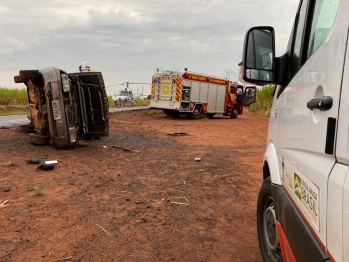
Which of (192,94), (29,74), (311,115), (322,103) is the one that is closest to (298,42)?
(311,115)

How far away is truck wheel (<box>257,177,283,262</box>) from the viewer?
2.74m

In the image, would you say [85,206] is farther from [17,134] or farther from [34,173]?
[17,134]

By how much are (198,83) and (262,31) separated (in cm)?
1882

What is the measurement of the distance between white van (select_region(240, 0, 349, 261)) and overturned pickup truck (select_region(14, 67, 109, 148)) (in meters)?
5.71

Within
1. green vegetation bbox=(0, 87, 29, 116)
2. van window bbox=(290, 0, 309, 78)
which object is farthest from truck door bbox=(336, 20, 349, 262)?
green vegetation bbox=(0, 87, 29, 116)

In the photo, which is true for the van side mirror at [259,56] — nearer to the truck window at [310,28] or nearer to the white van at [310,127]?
the white van at [310,127]

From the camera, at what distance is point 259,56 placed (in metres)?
2.24

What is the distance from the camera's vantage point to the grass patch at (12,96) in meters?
25.1

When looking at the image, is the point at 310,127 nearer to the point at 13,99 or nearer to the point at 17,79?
the point at 17,79

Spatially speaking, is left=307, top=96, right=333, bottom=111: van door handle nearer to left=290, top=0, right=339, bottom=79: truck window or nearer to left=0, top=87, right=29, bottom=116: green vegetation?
left=290, top=0, right=339, bottom=79: truck window

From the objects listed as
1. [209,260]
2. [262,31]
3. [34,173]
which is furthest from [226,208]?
[34,173]

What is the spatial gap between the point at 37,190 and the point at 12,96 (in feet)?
78.1

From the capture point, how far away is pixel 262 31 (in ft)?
7.34

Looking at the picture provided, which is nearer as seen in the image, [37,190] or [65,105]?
[37,190]
